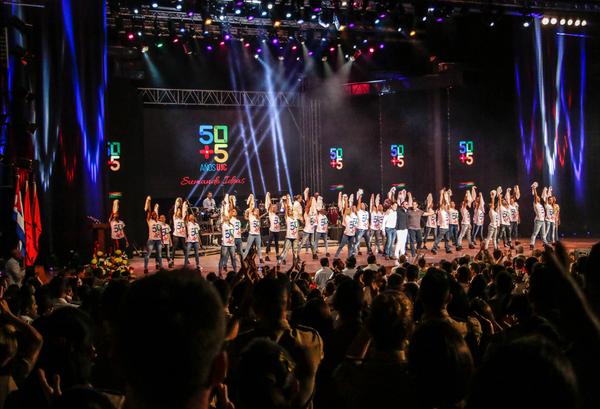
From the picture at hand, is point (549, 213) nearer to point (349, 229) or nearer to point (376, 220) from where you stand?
point (376, 220)

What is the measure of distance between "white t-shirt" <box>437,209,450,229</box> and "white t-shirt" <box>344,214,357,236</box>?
298 centimetres

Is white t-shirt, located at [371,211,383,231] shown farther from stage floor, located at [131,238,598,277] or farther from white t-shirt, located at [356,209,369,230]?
stage floor, located at [131,238,598,277]

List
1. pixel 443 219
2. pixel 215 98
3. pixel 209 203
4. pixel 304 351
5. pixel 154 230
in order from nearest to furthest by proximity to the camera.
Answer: pixel 304 351 < pixel 154 230 < pixel 443 219 < pixel 209 203 < pixel 215 98

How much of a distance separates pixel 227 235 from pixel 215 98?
10.2 meters

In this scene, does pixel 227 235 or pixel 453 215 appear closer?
pixel 227 235

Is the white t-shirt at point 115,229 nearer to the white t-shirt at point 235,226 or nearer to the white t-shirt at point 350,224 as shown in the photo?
the white t-shirt at point 235,226

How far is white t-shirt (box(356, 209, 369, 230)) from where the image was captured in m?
20.6

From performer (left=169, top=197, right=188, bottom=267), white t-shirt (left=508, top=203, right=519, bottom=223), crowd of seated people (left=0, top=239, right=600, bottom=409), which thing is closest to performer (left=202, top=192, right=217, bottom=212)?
performer (left=169, top=197, right=188, bottom=267)

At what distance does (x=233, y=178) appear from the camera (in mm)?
27719

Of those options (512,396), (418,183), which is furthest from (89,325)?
(418,183)

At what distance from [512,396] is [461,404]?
3.38 ft

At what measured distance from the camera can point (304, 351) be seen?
3.59 meters

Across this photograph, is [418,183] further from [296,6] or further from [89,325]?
[89,325]

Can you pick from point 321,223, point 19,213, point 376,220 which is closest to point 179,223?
point 321,223
